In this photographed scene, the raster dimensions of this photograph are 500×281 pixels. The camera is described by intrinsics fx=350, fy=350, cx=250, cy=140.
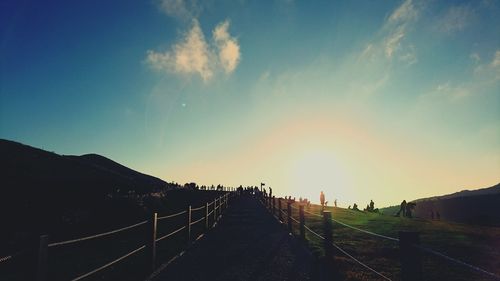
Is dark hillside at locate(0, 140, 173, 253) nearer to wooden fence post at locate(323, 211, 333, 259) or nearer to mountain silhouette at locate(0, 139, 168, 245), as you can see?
mountain silhouette at locate(0, 139, 168, 245)

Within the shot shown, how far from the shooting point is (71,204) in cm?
2878

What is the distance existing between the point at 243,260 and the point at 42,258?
21.9 feet

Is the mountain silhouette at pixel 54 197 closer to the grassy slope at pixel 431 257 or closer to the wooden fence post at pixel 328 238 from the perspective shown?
the grassy slope at pixel 431 257

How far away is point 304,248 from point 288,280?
14.4 feet

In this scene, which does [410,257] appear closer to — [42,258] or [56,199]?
[42,258]

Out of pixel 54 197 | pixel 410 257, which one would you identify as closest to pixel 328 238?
pixel 410 257

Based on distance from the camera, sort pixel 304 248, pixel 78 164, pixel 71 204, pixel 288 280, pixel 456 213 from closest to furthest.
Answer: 1. pixel 288 280
2. pixel 304 248
3. pixel 71 204
4. pixel 78 164
5. pixel 456 213

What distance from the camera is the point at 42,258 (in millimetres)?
4629

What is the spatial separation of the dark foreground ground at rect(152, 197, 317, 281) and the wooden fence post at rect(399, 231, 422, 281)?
3.97m

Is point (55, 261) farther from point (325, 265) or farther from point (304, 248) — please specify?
point (325, 265)

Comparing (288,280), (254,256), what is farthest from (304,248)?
(288,280)

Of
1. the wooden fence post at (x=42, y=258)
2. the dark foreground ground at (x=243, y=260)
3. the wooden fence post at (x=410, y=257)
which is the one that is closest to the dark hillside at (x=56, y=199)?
the dark foreground ground at (x=243, y=260)

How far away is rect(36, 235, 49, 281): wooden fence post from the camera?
457 centimetres

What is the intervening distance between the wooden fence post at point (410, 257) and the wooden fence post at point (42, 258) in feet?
15.9
